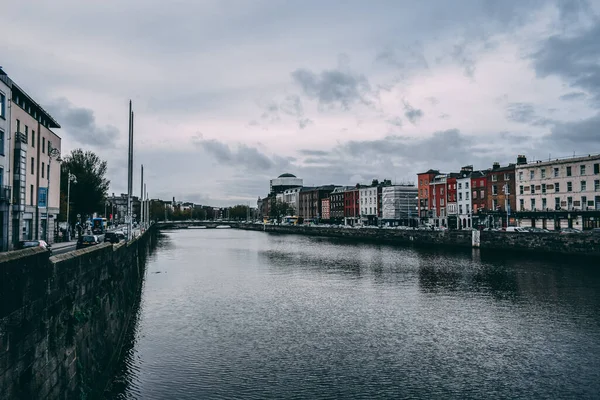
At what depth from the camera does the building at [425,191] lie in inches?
5221

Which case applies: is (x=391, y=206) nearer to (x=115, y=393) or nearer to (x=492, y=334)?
(x=492, y=334)

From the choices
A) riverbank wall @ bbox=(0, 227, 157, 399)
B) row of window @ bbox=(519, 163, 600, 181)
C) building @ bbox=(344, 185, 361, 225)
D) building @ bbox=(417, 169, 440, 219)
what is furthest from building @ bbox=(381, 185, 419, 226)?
riverbank wall @ bbox=(0, 227, 157, 399)

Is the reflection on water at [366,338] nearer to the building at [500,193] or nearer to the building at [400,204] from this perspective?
the building at [500,193]

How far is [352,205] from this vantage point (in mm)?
172375

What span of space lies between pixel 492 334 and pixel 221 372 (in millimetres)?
15575

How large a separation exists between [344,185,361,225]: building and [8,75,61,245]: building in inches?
4665

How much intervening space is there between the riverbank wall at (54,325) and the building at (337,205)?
160 meters

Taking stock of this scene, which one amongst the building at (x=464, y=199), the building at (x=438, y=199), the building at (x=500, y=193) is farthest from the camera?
the building at (x=438, y=199)

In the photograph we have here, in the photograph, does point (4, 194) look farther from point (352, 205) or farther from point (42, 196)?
point (352, 205)

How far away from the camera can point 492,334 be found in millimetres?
26453

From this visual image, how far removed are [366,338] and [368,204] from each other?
138 m

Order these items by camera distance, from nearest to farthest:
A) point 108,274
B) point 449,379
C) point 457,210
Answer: point 449,379 < point 108,274 < point 457,210

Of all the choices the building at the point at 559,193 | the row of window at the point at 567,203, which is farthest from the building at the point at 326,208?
the row of window at the point at 567,203

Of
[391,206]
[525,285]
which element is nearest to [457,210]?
[391,206]
